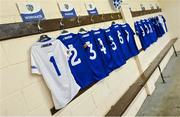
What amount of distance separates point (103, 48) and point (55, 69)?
1164mm

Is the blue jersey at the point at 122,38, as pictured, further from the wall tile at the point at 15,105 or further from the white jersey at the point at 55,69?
the wall tile at the point at 15,105

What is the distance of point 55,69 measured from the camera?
2.32 metres

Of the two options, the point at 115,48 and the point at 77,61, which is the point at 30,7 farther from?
the point at 115,48

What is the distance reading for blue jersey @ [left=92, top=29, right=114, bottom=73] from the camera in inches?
129

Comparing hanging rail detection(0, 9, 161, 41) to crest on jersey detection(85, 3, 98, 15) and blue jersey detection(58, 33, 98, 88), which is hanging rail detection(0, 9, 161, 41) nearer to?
crest on jersey detection(85, 3, 98, 15)

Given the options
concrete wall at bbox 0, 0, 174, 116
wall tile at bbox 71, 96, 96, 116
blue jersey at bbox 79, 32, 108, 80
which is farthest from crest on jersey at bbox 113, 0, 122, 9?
wall tile at bbox 71, 96, 96, 116

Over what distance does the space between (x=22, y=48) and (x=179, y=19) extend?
23.3 feet

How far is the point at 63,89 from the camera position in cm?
237

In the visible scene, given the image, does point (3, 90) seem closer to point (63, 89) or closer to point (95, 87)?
point (63, 89)

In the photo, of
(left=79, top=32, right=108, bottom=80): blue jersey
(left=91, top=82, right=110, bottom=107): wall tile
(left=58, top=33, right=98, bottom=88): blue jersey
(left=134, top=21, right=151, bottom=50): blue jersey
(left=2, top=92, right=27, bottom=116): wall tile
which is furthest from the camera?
(left=134, top=21, right=151, bottom=50): blue jersey

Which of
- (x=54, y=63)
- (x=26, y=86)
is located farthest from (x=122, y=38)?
(x=26, y=86)

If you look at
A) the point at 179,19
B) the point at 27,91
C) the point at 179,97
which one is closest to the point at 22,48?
the point at 27,91

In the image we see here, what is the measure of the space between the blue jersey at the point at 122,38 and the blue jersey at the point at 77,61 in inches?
46.0

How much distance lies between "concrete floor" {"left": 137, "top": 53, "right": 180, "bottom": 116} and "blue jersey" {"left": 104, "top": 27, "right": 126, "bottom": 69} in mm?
995
